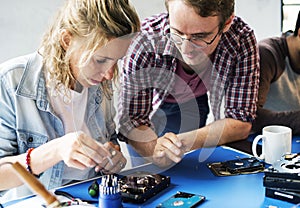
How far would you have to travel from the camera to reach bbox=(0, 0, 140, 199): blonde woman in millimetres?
1104

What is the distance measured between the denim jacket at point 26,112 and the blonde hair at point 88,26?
0.06m

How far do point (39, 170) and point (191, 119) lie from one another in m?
0.78

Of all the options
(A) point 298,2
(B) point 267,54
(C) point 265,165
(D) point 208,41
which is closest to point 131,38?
(D) point 208,41

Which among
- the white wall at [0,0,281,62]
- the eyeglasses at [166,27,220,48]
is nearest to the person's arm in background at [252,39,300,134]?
the eyeglasses at [166,27,220,48]

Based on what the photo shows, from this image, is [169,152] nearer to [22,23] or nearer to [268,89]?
[268,89]

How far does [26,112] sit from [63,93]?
0.39 ft

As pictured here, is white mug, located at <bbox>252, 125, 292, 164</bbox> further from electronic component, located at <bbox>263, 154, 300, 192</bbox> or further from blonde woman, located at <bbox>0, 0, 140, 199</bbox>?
blonde woman, located at <bbox>0, 0, 140, 199</bbox>

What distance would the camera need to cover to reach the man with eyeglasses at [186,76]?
4.37 ft

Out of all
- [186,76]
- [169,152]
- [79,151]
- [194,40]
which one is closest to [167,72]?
[186,76]

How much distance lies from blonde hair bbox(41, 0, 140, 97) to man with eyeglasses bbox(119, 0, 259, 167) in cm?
25

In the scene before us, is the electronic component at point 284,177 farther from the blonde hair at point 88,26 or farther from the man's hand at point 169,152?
the blonde hair at point 88,26

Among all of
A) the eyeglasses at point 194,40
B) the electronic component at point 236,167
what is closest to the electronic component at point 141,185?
the electronic component at point 236,167

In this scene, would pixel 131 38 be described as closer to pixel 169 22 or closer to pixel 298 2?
pixel 169 22

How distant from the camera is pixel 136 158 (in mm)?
1420
